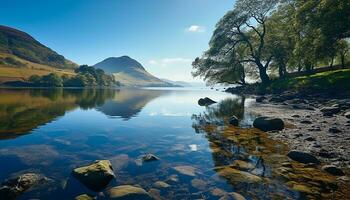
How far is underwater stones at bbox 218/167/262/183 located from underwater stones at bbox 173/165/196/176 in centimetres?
135

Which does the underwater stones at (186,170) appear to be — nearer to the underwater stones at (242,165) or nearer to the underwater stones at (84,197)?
the underwater stones at (242,165)

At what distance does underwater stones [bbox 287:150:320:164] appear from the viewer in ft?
40.4

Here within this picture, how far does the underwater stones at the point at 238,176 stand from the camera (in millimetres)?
10700

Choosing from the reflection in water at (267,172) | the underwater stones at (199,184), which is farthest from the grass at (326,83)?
the underwater stones at (199,184)

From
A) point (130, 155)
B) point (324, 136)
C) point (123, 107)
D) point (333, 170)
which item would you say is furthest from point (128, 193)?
point (123, 107)

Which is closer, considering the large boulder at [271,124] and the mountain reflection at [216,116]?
the large boulder at [271,124]

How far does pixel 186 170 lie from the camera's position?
1240 centimetres

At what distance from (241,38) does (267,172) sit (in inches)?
2615

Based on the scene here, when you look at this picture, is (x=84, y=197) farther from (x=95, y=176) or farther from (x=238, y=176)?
(x=238, y=176)

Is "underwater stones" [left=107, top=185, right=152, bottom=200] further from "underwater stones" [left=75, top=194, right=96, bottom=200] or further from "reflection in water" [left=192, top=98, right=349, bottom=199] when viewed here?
"reflection in water" [left=192, top=98, right=349, bottom=199]

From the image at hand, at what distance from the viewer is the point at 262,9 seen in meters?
65.7

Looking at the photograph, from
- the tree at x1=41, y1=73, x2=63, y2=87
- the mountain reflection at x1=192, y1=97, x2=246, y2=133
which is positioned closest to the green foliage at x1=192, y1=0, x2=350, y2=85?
the mountain reflection at x1=192, y1=97, x2=246, y2=133

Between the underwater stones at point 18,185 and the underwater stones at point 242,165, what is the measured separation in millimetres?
9194

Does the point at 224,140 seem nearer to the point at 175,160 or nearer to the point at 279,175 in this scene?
the point at 175,160
